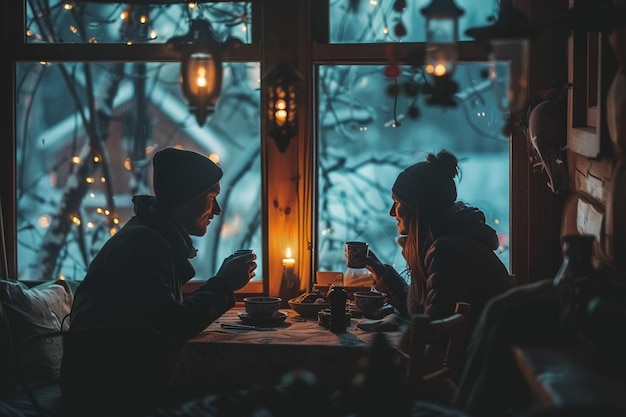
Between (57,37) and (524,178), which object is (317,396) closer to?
(524,178)

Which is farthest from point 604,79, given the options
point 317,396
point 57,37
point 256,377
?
point 57,37

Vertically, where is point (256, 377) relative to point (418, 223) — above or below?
below

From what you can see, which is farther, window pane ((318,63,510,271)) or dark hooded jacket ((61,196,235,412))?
window pane ((318,63,510,271))

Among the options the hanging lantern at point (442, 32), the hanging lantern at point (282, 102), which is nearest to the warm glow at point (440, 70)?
the hanging lantern at point (442, 32)

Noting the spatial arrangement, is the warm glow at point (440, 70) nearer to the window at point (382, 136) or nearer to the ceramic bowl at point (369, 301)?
the ceramic bowl at point (369, 301)

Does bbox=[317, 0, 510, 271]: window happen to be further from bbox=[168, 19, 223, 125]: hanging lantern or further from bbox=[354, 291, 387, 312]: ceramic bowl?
bbox=[168, 19, 223, 125]: hanging lantern

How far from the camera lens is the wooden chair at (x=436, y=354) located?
2975mm

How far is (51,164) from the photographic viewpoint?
4980 mm

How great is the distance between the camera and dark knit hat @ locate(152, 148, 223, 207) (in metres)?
3.90

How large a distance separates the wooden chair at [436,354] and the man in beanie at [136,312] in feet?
2.88

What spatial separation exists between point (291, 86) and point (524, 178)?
1.98 m

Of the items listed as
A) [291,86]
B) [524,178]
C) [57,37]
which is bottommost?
[524,178]

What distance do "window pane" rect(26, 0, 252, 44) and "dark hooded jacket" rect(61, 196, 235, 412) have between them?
1596mm

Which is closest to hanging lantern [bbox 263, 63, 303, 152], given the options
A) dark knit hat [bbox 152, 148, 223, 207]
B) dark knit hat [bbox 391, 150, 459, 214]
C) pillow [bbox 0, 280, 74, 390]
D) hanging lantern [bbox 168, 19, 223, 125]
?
hanging lantern [bbox 168, 19, 223, 125]
